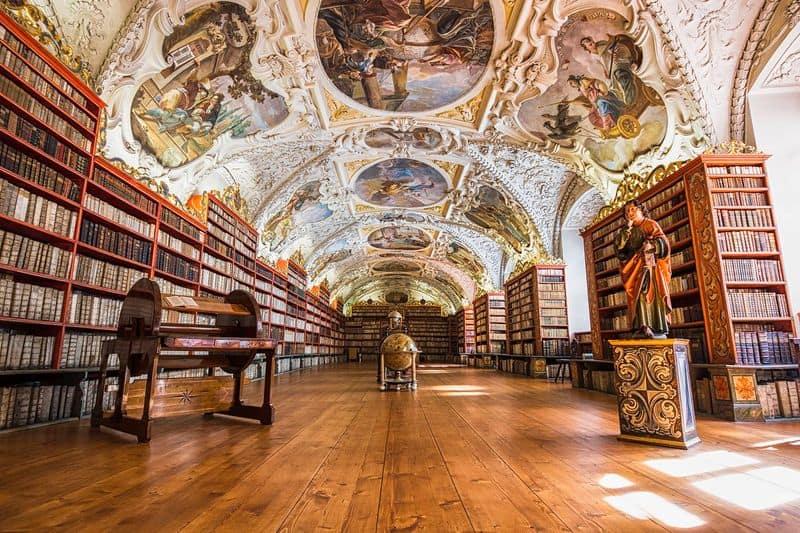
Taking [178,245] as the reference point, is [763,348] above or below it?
below

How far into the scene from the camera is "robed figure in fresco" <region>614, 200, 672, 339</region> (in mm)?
3889

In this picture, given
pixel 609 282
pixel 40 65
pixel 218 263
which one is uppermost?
pixel 40 65

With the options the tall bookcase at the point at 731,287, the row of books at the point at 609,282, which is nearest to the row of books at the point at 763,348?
the tall bookcase at the point at 731,287

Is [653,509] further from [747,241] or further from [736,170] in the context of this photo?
[736,170]

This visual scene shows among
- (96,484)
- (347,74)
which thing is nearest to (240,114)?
(347,74)

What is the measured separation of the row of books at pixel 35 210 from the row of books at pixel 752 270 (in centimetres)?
823

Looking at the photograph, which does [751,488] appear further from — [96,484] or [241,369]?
[241,369]

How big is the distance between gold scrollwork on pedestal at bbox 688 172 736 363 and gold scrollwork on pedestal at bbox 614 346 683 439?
96.5 inches

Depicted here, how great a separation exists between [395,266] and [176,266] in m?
18.7

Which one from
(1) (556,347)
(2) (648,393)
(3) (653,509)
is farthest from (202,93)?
(1) (556,347)

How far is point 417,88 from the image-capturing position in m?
8.16

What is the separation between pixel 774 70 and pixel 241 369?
816 centimetres

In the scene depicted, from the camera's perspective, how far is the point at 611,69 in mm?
6711

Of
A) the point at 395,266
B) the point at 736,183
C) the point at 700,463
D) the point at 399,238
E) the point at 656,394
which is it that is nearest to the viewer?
the point at 700,463
